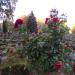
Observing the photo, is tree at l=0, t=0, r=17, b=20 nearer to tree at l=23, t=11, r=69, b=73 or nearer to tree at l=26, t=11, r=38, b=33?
tree at l=26, t=11, r=38, b=33

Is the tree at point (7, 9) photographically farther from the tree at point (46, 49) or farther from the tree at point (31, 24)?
the tree at point (46, 49)

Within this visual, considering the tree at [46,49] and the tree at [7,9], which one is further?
the tree at [7,9]

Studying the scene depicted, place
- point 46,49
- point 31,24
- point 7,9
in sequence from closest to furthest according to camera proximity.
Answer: point 46,49 < point 31,24 < point 7,9

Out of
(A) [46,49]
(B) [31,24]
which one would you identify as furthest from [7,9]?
(A) [46,49]

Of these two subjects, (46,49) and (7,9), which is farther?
(7,9)

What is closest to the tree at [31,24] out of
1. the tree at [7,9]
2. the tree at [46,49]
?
the tree at [7,9]

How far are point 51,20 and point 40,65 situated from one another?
1190 mm

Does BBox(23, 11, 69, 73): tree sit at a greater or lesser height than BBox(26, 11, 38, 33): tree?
lesser

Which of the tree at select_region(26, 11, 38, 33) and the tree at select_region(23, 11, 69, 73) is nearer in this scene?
the tree at select_region(23, 11, 69, 73)

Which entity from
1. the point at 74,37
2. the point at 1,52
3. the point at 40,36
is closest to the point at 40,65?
the point at 40,36

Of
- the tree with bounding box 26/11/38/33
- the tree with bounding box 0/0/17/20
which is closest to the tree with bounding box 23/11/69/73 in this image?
the tree with bounding box 26/11/38/33

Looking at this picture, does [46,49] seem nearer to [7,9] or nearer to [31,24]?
[31,24]

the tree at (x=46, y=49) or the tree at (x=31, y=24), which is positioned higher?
the tree at (x=31, y=24)

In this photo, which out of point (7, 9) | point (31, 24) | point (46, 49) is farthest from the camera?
point (7, 9)
